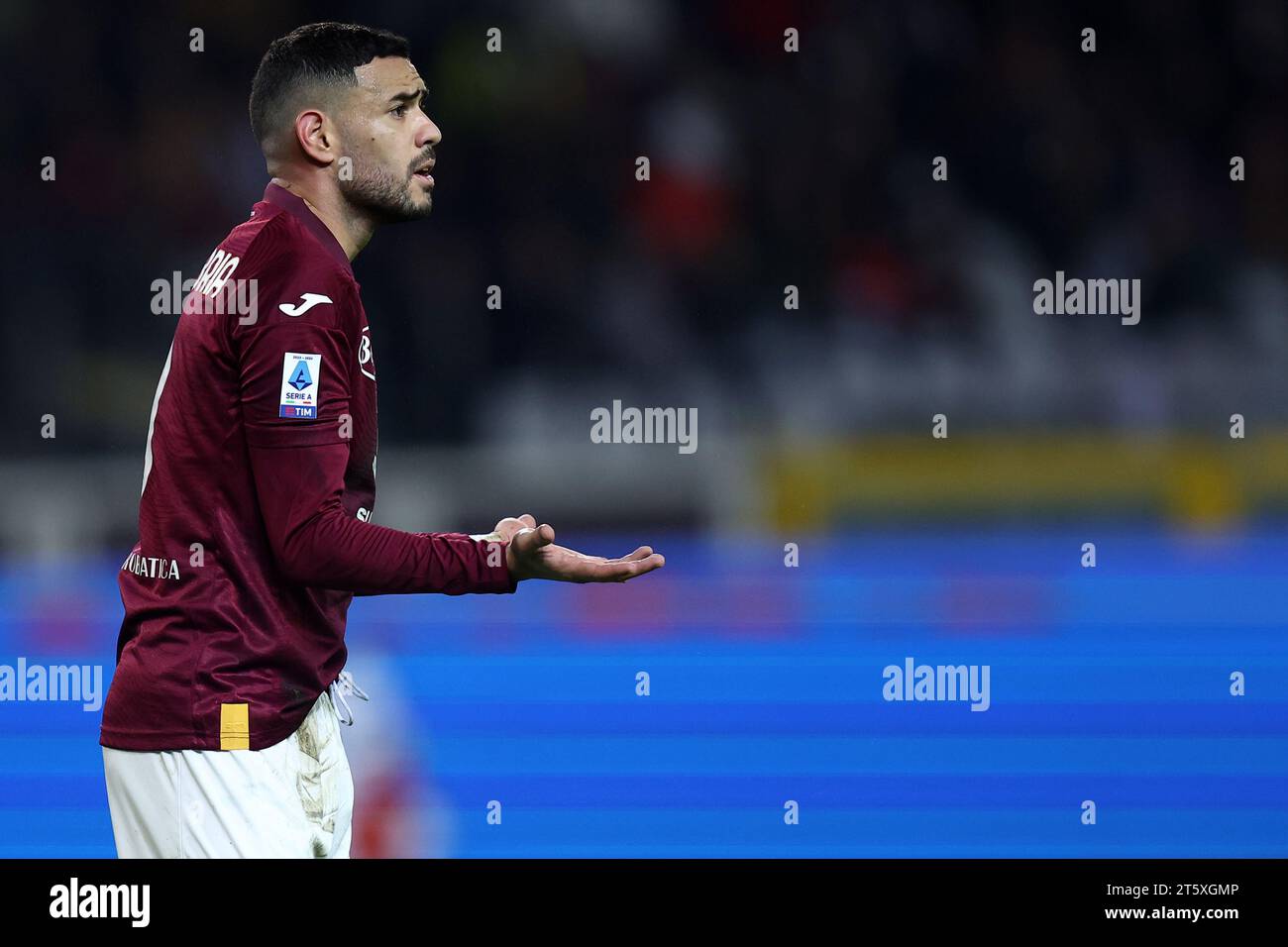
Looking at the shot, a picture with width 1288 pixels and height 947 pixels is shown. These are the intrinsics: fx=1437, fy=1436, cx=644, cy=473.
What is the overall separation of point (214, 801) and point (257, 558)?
0.34 metres

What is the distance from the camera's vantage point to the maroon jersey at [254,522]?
1.94 metres

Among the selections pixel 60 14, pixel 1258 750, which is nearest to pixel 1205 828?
pixel 1258 750

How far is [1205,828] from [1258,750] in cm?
76

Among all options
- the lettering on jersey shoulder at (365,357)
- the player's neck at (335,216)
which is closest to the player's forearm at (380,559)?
the lettering on jersey shoulder at (365,357)

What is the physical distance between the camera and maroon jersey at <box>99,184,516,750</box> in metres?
1.94

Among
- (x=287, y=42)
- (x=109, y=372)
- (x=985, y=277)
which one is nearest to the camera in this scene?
(x=287, y=42)

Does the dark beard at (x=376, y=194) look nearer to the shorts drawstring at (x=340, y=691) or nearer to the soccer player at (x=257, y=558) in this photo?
the soccer player at (x=257, y=558)

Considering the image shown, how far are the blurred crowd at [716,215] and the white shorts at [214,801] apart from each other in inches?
182

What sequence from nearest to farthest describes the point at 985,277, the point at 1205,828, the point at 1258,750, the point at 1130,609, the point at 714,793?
the point at 1205,828 < the point at 714,793 < the point at 1258,750 < the point at 1130,609 < the point at 985,277

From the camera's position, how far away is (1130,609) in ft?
19.8

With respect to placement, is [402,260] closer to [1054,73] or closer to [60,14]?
[60,14]

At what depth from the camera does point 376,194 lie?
220 centimetres

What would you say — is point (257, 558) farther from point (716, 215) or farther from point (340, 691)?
point (716, 215)

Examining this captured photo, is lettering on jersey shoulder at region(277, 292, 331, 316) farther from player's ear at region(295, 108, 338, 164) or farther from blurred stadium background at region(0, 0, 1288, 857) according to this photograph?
blurred stadium background at region(0, 0, 1288, 857)
